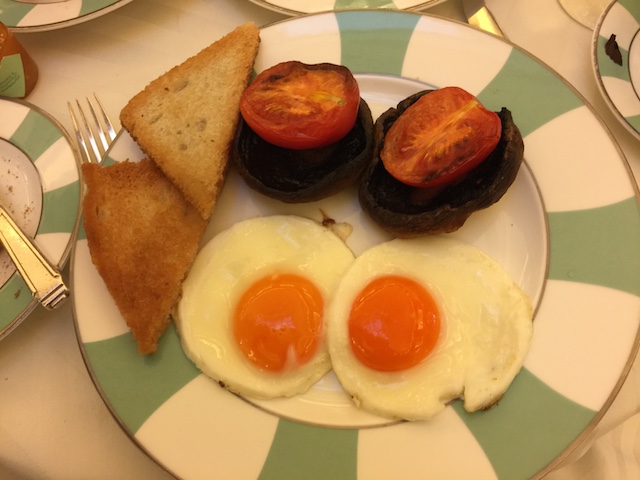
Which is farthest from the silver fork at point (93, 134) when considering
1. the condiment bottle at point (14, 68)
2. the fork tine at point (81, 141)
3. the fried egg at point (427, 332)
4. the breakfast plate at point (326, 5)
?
the fried egg at point (427, 332)

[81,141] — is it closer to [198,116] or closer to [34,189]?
[34,189]

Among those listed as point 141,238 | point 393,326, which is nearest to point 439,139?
point 393,326

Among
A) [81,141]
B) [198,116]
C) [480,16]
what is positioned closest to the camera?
[198,116]

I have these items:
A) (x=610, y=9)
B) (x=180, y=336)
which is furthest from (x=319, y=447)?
(x=610, y=9)

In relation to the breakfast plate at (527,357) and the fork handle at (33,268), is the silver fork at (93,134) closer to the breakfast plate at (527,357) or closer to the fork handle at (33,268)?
the breakfast plate at (527,357)

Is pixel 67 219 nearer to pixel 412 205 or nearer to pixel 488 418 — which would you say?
pixel 412 205
